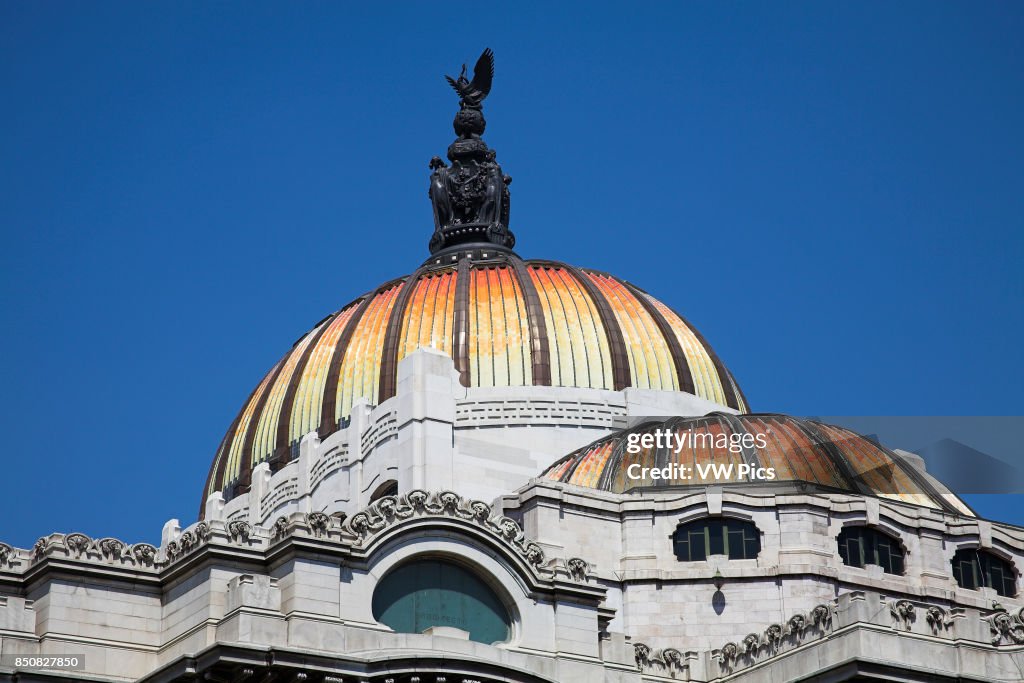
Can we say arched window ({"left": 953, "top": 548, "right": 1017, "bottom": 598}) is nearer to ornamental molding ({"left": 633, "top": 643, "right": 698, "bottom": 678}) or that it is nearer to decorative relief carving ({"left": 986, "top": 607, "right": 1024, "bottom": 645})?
decorative relief carving ({"left": 986, "top": 607, "right": 1024, "bottom": 645})

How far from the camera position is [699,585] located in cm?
7162

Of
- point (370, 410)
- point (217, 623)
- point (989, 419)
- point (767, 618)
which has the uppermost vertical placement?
point (370, 410)

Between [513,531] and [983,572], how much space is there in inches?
855

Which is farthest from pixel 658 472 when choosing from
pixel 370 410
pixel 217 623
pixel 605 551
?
pixel 217 623

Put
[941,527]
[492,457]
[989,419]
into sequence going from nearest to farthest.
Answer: [989,419]
[941,527]
[492,457]

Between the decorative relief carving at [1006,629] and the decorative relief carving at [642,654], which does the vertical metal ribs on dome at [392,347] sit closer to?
the decorative relief carving at [642,654]

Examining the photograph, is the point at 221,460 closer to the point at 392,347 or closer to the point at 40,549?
the point at 392,347

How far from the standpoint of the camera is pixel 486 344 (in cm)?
8762

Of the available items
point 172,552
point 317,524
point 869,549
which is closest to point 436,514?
point 317,524

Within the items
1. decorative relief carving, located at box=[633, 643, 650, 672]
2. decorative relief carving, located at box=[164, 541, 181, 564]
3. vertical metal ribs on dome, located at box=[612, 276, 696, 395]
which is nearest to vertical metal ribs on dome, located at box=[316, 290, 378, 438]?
vertical metal ribs on dome, located at box=[612, 276, 696, 395]

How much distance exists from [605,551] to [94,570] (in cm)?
2089

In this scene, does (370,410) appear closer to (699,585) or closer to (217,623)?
(699,585)

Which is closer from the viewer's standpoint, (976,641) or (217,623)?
(217,623)

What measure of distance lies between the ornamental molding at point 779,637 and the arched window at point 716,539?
19.4ft
